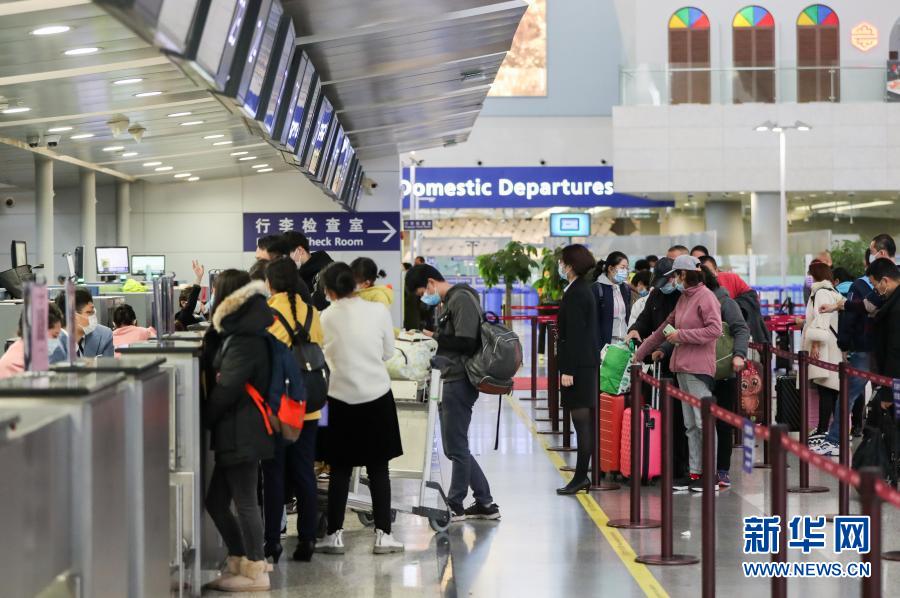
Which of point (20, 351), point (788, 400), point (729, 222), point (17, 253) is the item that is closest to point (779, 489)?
point (20, 351)

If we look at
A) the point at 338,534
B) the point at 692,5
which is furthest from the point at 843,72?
the point at 338,534

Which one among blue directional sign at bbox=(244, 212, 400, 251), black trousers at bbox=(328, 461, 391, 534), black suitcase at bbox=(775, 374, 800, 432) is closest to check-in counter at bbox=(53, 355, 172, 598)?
black trousers at bbox=(328, 461, 391, 534)

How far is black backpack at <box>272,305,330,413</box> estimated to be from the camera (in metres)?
6.81

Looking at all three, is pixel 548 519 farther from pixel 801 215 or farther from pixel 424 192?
pixel 801 215

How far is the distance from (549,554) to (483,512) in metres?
1.17

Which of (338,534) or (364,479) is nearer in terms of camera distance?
(338,534)

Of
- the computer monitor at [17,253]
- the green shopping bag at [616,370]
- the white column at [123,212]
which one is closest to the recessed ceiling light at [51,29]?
the green shopping bag at [616,370]

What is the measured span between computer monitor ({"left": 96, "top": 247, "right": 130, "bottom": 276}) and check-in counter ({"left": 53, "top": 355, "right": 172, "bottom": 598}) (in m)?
13.2

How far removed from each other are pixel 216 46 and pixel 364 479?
10.9 ft

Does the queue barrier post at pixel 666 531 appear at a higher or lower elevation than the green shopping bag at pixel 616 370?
lower

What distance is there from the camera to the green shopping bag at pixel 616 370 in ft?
33.8

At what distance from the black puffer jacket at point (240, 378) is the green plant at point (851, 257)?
19177 millimetres

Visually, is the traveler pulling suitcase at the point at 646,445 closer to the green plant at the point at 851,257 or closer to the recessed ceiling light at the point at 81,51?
the recessed ceiling light at the point at 81,51

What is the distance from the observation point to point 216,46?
6695 millimetres
